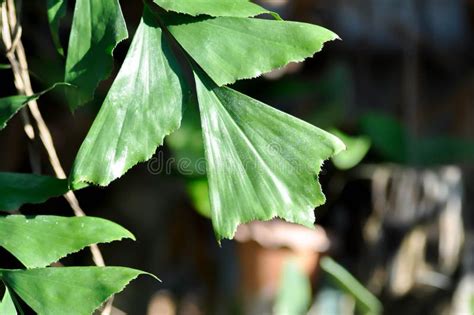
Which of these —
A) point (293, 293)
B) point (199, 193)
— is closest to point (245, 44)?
point (293, 293)

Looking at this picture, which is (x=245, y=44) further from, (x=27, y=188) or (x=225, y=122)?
(x=27, y=188)

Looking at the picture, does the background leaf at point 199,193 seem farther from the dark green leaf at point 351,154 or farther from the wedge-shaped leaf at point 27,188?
the wedge-shaped leaf at point 27,188

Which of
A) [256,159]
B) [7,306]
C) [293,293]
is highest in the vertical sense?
[256,159]

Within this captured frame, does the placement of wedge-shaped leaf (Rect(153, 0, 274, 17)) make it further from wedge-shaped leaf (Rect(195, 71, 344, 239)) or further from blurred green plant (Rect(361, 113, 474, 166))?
blurred green plant (Rect(361, 113, 474, 166))

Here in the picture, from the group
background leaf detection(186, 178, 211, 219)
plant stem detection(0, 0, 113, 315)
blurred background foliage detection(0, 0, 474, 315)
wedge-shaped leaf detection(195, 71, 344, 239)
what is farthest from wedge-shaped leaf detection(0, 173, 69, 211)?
background leaf detection(186, 178, 211, 219)

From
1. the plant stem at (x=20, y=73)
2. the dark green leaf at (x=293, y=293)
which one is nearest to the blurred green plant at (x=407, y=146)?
the dark green leaf at (x=293, y=293)

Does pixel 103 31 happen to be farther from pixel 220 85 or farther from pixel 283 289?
pixel 283 289
